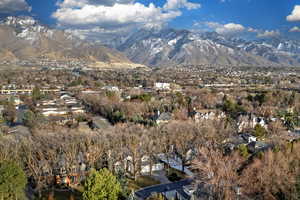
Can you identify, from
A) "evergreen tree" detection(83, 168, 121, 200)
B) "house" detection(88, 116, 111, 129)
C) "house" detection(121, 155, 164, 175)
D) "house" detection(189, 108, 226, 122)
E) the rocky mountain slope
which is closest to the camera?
"evergreen tree" detection(83, 168, 121, 200)

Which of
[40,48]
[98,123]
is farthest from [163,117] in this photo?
[40,48]

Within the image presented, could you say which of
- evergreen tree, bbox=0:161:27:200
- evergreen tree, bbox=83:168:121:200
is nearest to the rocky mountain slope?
evergreen tree, bbox=0:161:27:200

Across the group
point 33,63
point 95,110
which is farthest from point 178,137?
point 33,63

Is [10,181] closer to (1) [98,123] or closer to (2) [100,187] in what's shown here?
(2) [100,187]

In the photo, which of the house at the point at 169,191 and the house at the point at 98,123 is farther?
the house at the point at 98,123

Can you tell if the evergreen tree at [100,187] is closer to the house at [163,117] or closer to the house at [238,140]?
the house at [238,140]

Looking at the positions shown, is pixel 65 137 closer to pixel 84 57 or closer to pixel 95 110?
pixel 95 110

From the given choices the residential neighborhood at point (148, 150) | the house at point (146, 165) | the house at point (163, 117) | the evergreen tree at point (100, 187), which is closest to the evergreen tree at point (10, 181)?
the residential neighborhood at point (148, 150)

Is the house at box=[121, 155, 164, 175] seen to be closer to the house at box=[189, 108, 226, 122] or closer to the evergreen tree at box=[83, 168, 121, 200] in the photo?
the evergreen tree at box=[83, 168, 121, 200]

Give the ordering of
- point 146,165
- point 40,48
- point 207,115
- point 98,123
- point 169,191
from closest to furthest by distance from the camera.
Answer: point 169,191, point 146,165, point 98,123, point 207,115, point 40,48
